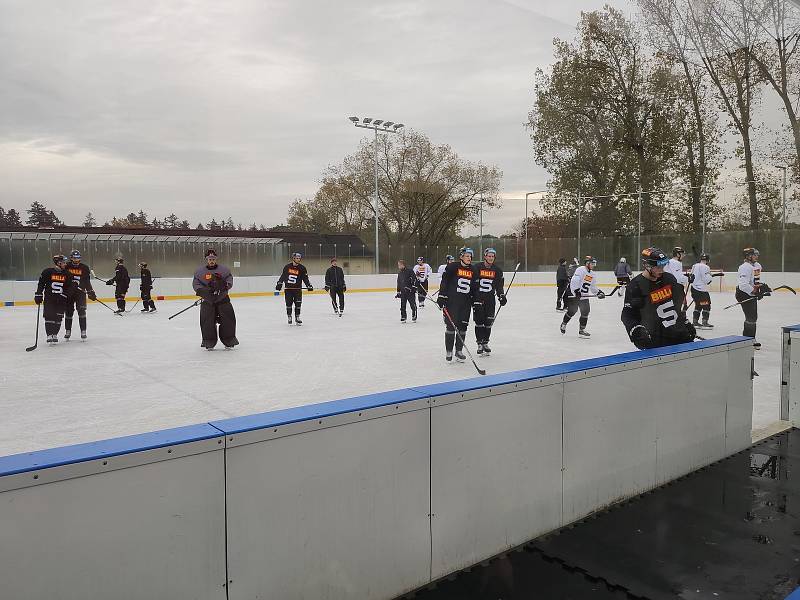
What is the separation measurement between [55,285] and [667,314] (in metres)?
9.57

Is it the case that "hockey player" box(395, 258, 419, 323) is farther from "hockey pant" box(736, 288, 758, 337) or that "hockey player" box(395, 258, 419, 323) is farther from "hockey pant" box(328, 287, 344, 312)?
"hockey pant" box(736, 288, 758, 337)

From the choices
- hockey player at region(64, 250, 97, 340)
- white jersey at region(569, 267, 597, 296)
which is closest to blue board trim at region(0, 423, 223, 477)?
white jersey at region(569, 267, 597, 296)

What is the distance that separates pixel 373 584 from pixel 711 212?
3353cm

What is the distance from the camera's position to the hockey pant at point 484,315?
8.41 m

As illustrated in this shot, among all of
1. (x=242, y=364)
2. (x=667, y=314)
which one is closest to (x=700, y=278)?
(x=667, y=314)

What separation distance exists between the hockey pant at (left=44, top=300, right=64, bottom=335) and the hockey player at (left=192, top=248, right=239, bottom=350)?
270 cm

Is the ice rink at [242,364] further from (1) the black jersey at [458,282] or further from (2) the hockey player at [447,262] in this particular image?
(2) the hockey player at [447,262]

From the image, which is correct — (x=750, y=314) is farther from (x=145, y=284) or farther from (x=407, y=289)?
→ (x=145, y=284)

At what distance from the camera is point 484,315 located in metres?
8.49

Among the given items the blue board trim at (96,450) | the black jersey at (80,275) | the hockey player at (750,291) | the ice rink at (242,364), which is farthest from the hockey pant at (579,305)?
the blue board trim at (96,450)

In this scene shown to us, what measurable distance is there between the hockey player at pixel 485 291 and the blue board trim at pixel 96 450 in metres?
6.47

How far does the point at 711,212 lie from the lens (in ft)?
103

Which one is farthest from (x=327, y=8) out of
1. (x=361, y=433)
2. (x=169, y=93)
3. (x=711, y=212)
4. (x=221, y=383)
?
(x=711, y=212)

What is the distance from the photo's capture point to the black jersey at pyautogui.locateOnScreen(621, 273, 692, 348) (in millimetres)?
4898
